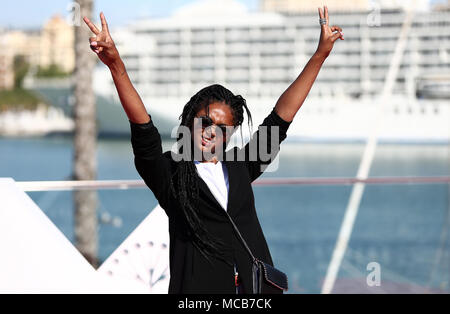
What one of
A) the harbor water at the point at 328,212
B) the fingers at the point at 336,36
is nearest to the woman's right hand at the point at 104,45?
the fingers at the point at 336,36

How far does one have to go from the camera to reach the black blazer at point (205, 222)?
5.27ft

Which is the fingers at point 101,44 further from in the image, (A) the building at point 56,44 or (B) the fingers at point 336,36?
(A) the building at point 56,44

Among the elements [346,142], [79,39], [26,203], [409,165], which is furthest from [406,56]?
[26,203]

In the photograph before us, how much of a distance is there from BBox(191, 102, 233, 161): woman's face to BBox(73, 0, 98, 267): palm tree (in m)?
5.46

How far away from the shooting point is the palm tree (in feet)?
23.1

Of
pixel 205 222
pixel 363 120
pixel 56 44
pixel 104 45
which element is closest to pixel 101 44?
pixel 104 45

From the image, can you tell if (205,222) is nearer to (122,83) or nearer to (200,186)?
(200,186)

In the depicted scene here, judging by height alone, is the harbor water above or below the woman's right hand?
below

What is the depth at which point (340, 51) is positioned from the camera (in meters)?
44.2

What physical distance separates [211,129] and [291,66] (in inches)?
1717

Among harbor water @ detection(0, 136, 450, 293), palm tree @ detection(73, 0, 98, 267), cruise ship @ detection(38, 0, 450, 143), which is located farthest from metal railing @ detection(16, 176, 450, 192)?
cruise ship @ detection(38, 0, 450, 143)

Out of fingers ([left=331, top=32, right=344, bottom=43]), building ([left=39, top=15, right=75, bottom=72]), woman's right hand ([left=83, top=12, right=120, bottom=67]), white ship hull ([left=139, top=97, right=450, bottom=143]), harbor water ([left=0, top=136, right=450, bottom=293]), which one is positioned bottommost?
harbor water ([left=0, top=136, right=450, bottom=293])

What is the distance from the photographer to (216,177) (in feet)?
5.49

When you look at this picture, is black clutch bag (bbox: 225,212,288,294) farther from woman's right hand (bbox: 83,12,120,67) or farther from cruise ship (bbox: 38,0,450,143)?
cruise ship (bbox: 38,0,450,143)
